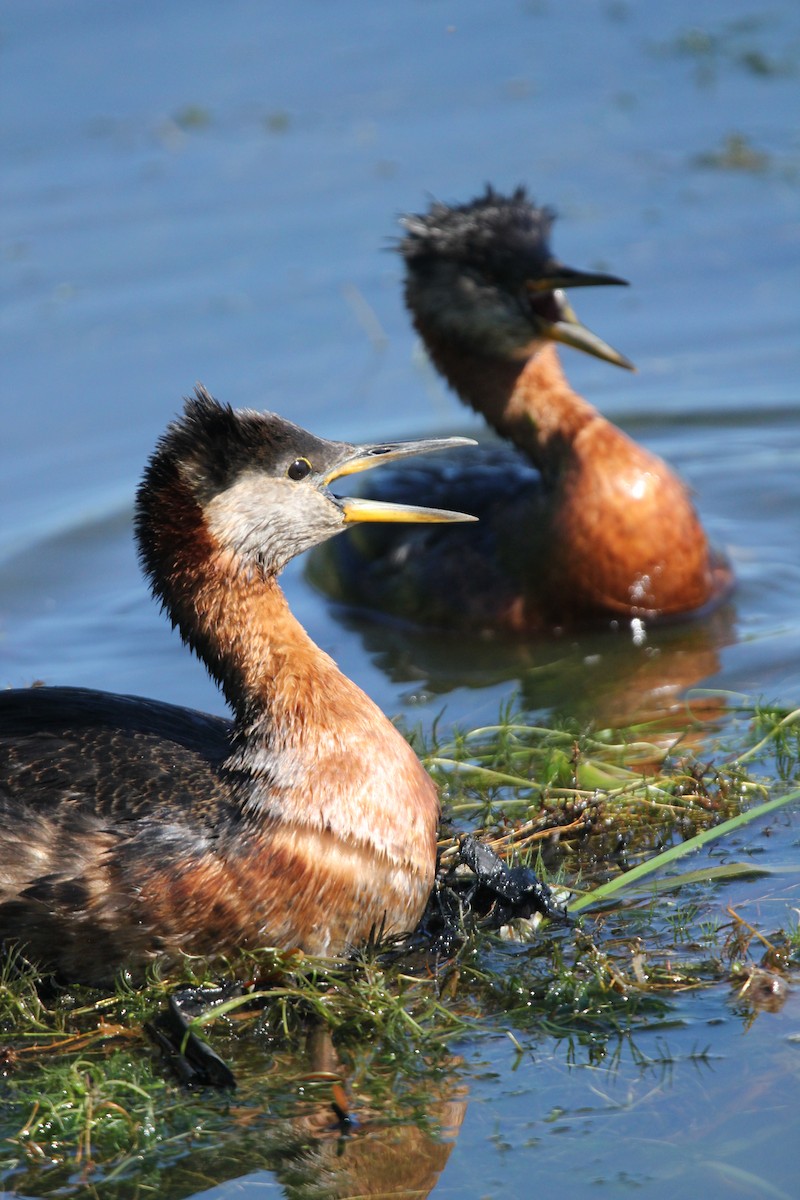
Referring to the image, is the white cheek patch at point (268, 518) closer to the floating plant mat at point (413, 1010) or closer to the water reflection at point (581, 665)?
the floating plant mat at point (413, 1010)

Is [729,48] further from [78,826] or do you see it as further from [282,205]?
[78,826]

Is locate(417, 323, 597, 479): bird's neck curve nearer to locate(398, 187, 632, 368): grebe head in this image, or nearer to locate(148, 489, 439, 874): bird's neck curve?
locate(398, 187, 632, 368): grebe head

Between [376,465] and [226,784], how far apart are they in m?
1.11

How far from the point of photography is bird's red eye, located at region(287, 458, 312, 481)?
214 inches

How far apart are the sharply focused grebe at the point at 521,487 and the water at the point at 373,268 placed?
22 centimetres

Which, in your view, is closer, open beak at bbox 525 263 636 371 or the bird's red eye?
the bird's red eye

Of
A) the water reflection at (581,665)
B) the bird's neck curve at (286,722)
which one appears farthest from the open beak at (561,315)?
the bird's neck curve at (286,722)

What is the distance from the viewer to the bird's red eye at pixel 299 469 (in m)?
5.44

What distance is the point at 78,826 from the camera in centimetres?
516

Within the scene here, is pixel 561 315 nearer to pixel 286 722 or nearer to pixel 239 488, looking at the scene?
pixel 239 488

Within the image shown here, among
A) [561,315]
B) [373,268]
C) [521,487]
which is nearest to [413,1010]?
[521,487]

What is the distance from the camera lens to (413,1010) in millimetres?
4977

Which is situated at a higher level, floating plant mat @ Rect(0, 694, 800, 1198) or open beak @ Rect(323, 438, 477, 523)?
open beak @ Rect(323, 438, 477, 523)

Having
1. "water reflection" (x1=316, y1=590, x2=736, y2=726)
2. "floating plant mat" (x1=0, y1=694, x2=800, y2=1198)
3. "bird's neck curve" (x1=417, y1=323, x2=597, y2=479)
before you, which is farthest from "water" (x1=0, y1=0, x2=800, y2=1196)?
"bird's neck curve" (x1=417, y1=323, x2=597, y2=479)
